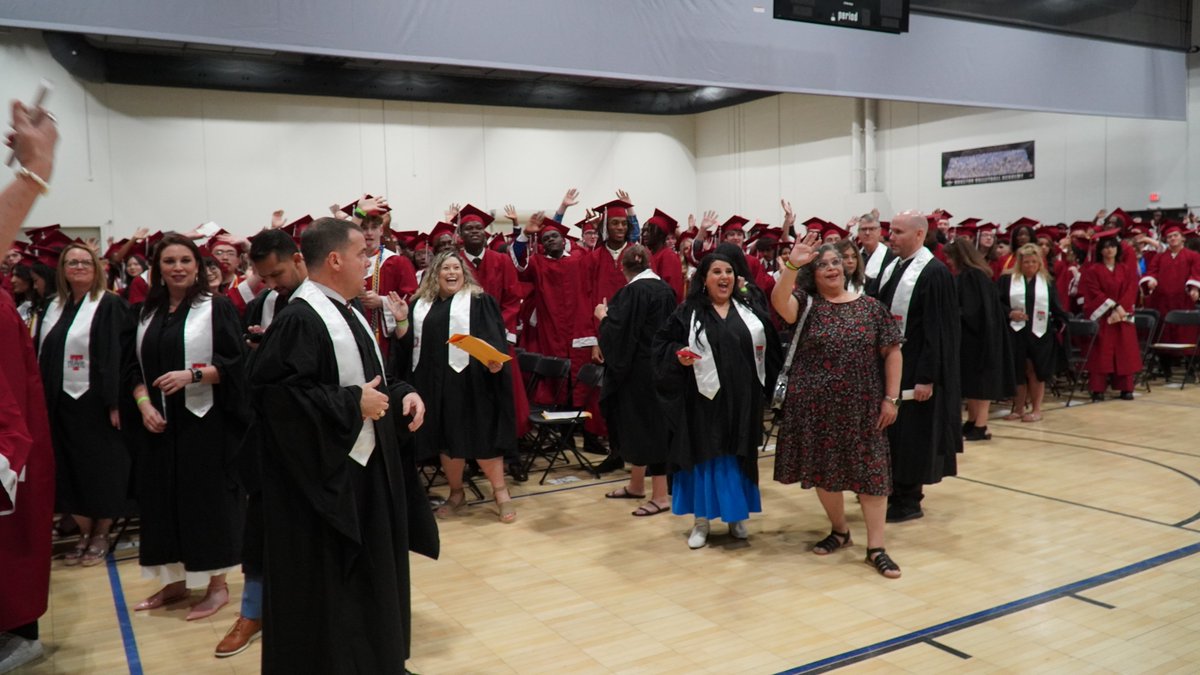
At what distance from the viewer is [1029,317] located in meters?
8.83

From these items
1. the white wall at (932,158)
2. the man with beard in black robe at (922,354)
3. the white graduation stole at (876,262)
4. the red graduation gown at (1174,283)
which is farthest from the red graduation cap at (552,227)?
the white wall at (932,158)

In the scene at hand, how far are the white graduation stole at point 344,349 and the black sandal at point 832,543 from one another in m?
2.98

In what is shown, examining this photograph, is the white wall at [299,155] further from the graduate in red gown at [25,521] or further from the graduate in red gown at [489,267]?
the graduate in red gown at [25,521]

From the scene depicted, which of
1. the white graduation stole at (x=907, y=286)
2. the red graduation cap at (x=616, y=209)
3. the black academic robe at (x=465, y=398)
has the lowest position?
the black academic robe at (x=465, y=398)

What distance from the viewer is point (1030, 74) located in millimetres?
9398

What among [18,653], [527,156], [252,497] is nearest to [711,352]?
[252,497]

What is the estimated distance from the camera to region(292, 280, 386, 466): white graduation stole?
9.34 feet

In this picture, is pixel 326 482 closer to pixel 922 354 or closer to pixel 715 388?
pixel 715 388

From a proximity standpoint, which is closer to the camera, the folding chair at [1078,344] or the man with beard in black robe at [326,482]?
the man with beard in black robe at [326,482]

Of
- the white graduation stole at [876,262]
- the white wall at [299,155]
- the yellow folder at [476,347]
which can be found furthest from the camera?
the white wall at [299,155]

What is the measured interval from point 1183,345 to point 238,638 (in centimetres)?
1084

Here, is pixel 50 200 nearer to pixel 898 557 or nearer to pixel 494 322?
pixel 494 322

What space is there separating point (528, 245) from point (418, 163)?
885cm

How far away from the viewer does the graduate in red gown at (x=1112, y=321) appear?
9844 mm
